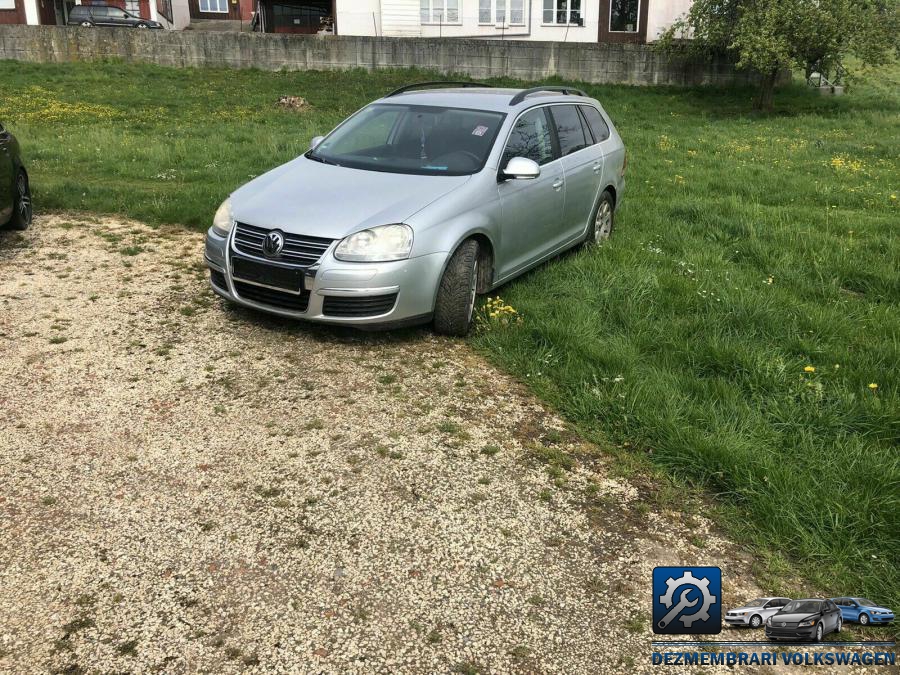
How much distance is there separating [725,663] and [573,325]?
9.73 feet

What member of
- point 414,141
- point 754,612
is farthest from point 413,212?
point 754,612

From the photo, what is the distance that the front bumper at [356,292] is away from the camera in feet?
16.4

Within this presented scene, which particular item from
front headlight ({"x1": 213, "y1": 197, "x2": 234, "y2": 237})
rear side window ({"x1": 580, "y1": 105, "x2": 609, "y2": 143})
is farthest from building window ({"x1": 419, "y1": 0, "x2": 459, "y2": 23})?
front headlight ({"x1": 213, "y1": 197, "x2": 234, "y2": 237})

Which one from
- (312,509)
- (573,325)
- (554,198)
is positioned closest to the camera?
(312,509)

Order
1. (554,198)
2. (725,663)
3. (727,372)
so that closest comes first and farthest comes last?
(725,663) → (727,372) → (554,198)

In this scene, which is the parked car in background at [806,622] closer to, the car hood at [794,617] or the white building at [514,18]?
the car hood at [794,617]

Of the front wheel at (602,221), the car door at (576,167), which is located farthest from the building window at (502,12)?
the car door at (576,167)

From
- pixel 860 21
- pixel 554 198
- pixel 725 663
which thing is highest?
pixel 860 21

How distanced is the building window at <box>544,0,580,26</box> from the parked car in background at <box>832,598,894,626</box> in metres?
33.5

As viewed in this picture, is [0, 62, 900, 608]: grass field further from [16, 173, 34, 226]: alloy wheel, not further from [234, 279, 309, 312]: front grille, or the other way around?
[234, 279, 309, 312]: front grille

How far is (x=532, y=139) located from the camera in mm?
6480

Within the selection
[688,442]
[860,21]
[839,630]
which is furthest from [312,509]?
[860,21]

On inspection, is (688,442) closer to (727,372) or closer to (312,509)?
(727,372)

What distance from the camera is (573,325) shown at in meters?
5.45
